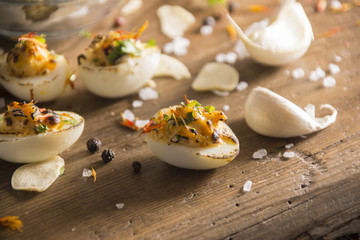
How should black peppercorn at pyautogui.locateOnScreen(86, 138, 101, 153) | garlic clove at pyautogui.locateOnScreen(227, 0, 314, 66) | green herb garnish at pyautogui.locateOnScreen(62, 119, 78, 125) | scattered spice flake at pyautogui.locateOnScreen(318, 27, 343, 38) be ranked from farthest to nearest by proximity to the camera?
scattered spice flake at pyautogui.locateOnScreen(318, 27, 343, 38)
garlic clove at pyautogui.locateOnScreen(227, 0, 314, 66)
black peppercorn at pyautogui.locateOnScreen(86, 138, 101, 153)
green herb garnish at pyautogui.locateOnScreen(62, 119, 78, 125)

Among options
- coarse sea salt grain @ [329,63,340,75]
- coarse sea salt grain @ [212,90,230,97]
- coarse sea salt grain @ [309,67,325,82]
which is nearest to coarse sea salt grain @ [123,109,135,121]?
coarse sea salt grain @ [212,90,230,97]

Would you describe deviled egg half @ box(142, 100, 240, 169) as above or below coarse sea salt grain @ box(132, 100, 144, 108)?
above

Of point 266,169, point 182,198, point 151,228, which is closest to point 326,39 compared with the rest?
point 266,169

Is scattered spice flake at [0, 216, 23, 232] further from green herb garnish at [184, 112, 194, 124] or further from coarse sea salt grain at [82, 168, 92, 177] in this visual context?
green herb garnish at [184, 112, 194, 124]

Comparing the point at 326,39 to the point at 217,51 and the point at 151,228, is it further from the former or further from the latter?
the point at 151,228

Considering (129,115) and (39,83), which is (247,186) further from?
(39,83)

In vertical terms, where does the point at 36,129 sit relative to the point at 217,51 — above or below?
above

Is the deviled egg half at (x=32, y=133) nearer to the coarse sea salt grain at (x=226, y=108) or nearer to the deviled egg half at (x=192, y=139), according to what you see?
the deviled egg half at (x=192, y=139)

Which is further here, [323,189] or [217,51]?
[217,51]
